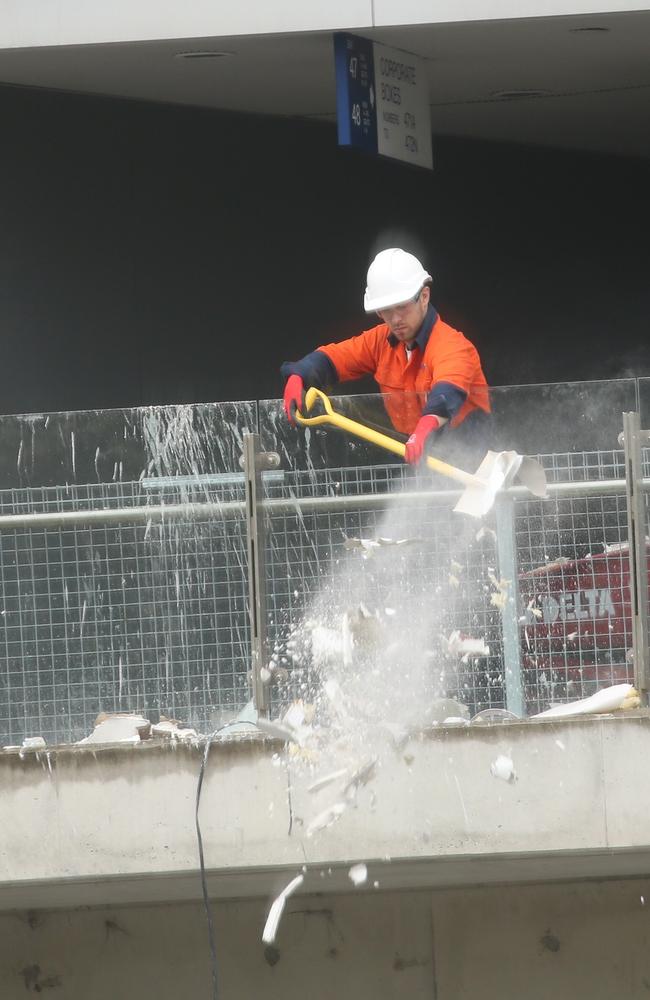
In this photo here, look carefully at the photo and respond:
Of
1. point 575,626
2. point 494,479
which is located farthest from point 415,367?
point 575,626

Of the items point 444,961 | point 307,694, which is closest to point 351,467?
point 307,694

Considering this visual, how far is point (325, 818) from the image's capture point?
19.1 feet

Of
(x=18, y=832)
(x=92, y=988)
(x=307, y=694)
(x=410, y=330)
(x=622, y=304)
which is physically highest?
(x=622, y=304)

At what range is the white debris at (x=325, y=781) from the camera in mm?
5809

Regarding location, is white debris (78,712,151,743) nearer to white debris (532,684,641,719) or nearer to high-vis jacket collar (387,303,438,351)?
white debris (532,684,641,719)

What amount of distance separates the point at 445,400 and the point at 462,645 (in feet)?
3.10

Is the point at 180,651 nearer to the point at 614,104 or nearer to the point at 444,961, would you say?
the point at 444,961

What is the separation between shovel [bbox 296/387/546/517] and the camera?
229 inches

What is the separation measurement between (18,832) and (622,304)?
7519mm

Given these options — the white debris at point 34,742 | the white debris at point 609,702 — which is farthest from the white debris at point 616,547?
the white debris at point 34,742

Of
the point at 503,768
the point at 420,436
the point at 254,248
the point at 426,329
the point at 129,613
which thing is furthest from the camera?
the point at 254,248

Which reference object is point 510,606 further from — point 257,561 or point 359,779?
point 257,561

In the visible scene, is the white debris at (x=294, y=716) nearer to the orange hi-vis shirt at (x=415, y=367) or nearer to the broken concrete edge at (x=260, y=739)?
the broken concrete edge at (x=260, y=739)

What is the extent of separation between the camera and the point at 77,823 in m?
5.83
